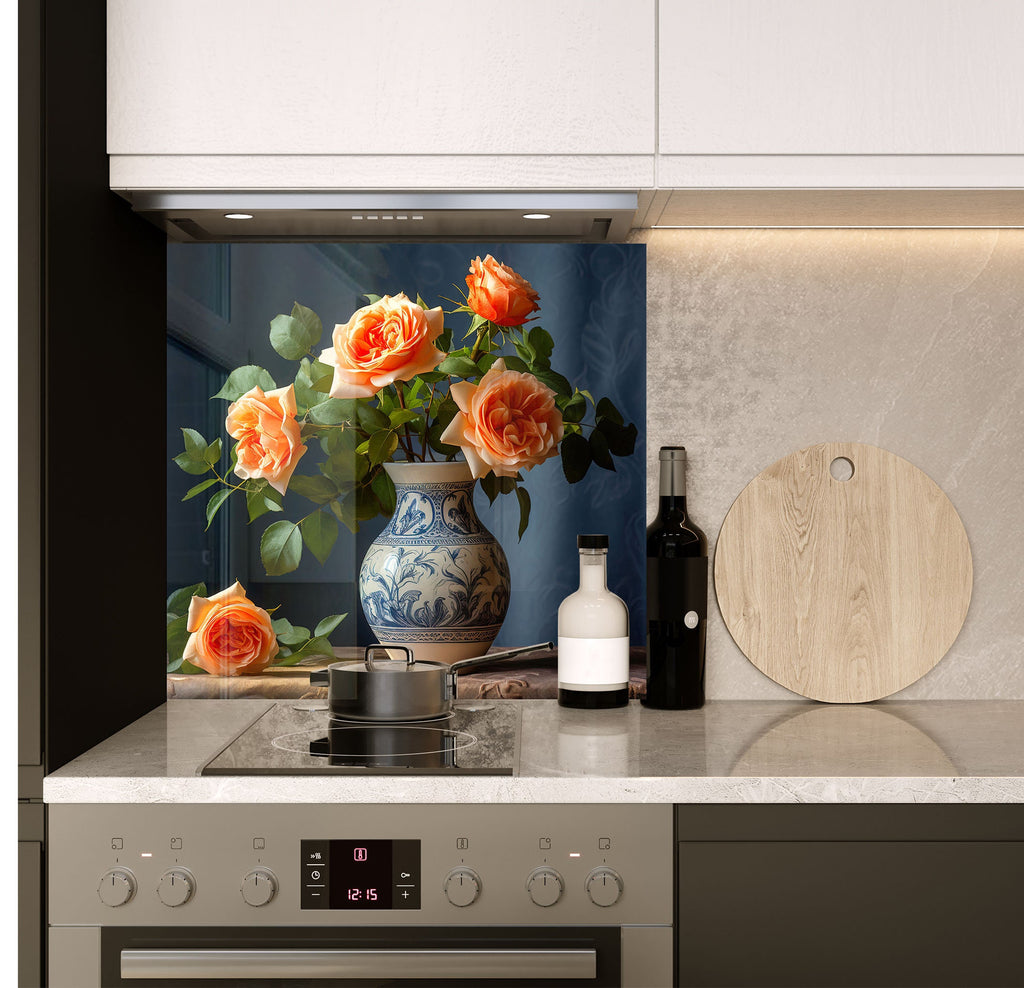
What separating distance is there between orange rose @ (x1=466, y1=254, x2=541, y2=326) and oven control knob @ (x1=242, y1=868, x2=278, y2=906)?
992 millimetres

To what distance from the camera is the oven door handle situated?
3.88 ft

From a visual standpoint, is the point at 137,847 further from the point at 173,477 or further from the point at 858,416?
the point at 858,416

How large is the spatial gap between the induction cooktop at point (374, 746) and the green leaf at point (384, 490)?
15.0 inches

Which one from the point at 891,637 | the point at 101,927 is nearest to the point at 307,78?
the point at 101,927

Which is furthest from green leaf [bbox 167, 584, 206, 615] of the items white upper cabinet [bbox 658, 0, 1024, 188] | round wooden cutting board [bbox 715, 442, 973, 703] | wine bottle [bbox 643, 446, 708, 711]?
white upper cabinet [bbox 658, 0, 1024, 188]

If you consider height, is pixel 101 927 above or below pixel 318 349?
below

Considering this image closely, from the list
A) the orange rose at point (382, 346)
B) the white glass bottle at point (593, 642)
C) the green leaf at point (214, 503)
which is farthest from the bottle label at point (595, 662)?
the green leaf at point (214, 503)

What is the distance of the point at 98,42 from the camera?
54.9 inches

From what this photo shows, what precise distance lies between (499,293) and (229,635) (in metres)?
0.77

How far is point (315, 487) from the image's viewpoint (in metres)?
1.83

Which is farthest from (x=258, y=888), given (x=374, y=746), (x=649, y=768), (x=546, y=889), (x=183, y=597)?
(x=183, y=597)

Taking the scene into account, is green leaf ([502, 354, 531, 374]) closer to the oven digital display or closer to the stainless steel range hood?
the stainless steel range hood

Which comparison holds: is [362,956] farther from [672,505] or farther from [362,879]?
[672,505]
